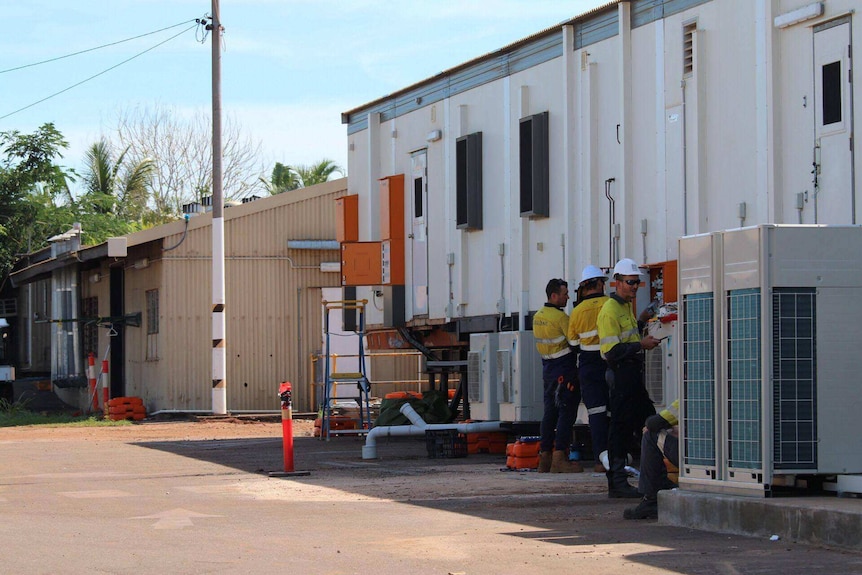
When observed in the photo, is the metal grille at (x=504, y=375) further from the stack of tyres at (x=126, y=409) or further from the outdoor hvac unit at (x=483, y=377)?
the stack of tyres at (x=126, y=409)

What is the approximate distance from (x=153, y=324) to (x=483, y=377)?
13991mm

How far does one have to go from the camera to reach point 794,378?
8.52 m

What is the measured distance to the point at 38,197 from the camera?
3891 cm

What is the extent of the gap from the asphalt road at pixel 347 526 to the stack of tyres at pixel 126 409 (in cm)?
1174

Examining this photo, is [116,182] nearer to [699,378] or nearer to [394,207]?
[394,207]

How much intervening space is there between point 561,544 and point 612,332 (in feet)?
9.79

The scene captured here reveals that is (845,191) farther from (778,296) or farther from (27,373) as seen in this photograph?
(27,373)

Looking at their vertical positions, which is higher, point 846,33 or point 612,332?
point 846,33

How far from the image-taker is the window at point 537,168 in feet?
50.5

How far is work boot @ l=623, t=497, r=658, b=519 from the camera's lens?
9508 mm

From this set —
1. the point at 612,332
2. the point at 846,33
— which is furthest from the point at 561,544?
the point at 846,33

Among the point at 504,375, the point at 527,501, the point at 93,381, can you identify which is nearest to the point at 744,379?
the point at 527,501

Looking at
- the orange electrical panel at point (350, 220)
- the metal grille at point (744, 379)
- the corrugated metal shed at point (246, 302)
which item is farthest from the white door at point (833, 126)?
the corrugated metal shed at point (246, 302)

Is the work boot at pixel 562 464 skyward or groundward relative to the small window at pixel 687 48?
groundward
